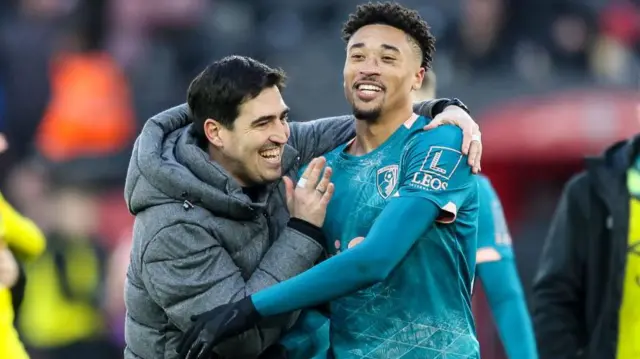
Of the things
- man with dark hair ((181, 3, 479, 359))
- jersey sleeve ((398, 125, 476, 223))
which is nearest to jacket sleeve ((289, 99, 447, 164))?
man with dark hair ((181, 3, 479, 359))

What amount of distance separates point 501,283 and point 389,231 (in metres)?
1.46

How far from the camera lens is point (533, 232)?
9.43m

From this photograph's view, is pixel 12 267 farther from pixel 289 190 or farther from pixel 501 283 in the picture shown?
pixel 501 283

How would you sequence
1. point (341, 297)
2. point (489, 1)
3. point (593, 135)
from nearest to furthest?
point (341, 297) < point (593, 135) < point (489, 1)

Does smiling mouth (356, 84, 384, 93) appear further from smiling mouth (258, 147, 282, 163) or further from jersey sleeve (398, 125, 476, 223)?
smiling mouth (258, 147, 282, 163)

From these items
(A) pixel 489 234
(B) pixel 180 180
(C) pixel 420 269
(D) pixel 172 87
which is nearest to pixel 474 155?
(C) pixel 420 269

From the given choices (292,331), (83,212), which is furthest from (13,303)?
(83,212)

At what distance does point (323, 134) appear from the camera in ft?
14.6

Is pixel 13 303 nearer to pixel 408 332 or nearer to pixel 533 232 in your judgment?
pixel 408 332

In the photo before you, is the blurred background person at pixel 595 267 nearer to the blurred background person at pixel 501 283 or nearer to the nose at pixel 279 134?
the blurred background person at pixel 501 283

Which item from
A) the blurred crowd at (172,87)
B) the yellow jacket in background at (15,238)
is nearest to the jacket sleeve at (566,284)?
the yellow jacket in background at (15,238)

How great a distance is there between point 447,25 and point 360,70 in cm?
639

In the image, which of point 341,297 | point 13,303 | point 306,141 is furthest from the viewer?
point 13,303

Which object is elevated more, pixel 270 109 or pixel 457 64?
pixel 270 109
